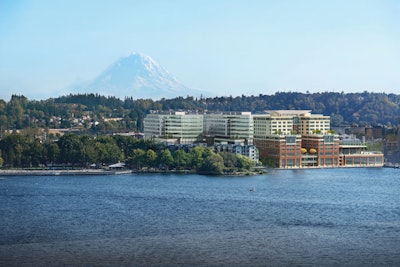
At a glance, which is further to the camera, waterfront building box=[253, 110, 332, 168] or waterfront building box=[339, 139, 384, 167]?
waterfront building box=[339, 139, 384, 167]

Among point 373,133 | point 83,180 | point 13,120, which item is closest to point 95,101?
point 13,120

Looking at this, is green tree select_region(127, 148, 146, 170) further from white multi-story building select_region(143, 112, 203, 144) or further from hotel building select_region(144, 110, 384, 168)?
white multi-story building select_region(143, 112, 203, 144)

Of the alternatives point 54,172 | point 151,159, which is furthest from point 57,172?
point 151,159

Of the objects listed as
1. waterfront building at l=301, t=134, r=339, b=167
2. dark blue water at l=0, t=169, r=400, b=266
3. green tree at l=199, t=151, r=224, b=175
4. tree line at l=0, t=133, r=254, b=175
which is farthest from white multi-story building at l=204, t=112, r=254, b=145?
dark blue water at l=0, t=169, r=400, b=266

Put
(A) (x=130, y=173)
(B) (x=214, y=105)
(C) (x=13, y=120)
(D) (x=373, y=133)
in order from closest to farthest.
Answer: (A) (x=130, y=173)
(D) (x=373, y=133)
(C) (x=13, y=120)
(B) (x=214, y=105)

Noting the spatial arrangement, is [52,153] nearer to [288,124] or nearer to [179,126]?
[179,126]

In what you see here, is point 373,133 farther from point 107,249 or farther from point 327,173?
point 107,249

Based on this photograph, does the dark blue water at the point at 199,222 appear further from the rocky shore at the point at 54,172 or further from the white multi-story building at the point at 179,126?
the white multi-story building at the point at 179,126

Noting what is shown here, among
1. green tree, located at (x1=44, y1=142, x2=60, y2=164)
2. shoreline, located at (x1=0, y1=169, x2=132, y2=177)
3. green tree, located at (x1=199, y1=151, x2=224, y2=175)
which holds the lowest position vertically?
shoreline, located at (x1=0, y1=169, x2=132, y2=177)
